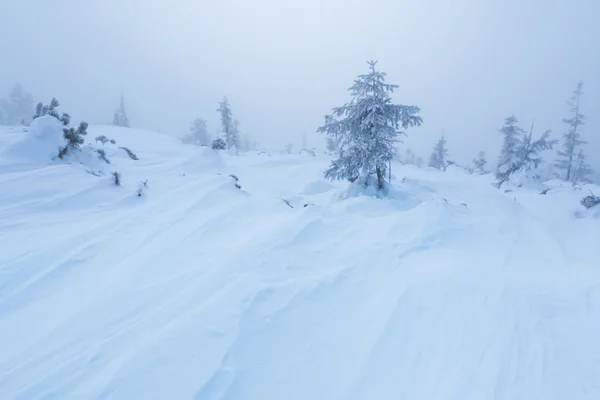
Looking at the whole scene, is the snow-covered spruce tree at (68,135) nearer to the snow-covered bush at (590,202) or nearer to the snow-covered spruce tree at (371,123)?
the snow-covered spruce tree at (371,123)

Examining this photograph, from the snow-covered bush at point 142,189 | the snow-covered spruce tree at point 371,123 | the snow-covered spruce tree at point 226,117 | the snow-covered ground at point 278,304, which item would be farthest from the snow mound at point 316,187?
the snow-covered spruce tree at point 226,117

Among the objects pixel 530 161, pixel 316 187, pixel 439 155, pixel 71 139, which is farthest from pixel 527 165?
pixel 71 139

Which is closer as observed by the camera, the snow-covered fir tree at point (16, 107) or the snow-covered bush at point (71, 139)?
the snow-covered bush at point (71, 139)

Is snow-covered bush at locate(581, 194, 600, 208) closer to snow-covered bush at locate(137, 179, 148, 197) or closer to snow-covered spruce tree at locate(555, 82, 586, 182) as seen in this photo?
snow-covered bush at locate(137, 179, 148, 197)

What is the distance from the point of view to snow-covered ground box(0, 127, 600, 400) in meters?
3.59

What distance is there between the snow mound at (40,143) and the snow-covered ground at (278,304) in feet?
5.26

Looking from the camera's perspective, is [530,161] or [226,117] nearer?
[530,161]

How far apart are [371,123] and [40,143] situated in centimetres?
1212

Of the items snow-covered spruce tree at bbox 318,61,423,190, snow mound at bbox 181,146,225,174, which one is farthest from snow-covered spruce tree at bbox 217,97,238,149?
snow-covered spruce tree at bbox 318,61,423,190

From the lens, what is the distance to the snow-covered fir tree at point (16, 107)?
174ft

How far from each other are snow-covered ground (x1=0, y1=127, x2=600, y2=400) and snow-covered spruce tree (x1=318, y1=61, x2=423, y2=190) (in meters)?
3.98

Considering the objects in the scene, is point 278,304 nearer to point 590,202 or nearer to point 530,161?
point 590,202

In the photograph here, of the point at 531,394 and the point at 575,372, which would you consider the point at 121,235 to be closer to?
the point at 531,394

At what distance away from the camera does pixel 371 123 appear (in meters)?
12.4
